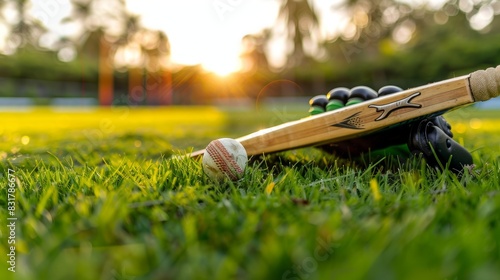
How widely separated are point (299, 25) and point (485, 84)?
122 feet

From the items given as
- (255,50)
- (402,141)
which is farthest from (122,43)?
(402,141)

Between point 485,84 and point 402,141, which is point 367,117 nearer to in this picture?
point 402,141

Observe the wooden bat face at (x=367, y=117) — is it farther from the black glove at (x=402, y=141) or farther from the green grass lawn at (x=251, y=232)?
the green grass lawn at (x=251, y=232)

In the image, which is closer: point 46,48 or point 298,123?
point 298,123

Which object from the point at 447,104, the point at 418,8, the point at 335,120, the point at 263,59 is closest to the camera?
the point at 447,104

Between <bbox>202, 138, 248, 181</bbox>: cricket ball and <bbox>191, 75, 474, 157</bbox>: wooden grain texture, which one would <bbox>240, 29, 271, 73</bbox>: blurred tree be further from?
<bbox>202, 138, 248, 181</bbox>: cricket ball

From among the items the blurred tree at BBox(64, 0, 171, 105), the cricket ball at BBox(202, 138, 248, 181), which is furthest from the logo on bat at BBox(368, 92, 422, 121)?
the blurred tree at BBox(64, 0, 171, 105)

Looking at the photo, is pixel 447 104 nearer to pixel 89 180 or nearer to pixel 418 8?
pixel 89 180

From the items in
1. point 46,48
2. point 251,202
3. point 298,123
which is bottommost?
point 251,202

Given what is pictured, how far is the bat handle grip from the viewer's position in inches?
67.9

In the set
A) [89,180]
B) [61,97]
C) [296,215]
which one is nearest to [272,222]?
[296,215]

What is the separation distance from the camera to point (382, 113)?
186cm

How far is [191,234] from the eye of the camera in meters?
0.93

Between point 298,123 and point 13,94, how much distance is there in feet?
91.5
